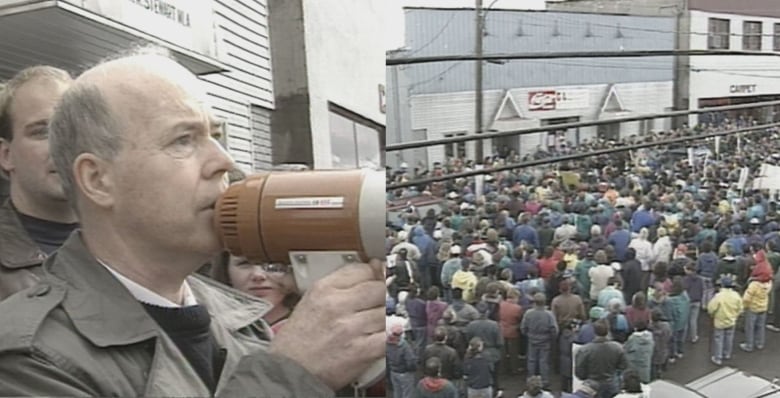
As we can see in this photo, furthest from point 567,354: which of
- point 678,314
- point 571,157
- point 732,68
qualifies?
point 732,68

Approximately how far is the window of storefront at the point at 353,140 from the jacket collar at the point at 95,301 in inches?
11.3

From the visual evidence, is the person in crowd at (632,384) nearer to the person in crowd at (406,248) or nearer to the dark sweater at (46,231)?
the person in crowd at (406,248)

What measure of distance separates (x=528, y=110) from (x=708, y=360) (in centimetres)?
53

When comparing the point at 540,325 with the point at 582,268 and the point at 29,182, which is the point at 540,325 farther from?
the point at 29,182

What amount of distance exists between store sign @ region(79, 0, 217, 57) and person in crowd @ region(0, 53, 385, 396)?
0.05m

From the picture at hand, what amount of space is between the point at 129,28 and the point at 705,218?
0.90m

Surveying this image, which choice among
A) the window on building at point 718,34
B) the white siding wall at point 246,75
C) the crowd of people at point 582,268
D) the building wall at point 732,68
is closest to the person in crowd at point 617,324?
the crowd of people at point 582,268

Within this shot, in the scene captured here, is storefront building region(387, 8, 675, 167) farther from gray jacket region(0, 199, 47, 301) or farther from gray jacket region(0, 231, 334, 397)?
gray jacket region(0, 199, 47, 301)

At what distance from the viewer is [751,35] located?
4.00ft

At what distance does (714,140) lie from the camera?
1.23 m

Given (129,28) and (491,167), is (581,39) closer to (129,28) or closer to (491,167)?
(491,167)

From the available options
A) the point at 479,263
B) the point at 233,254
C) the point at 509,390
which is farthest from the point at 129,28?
the point at 509,390

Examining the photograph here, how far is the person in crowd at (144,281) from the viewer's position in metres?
0.82

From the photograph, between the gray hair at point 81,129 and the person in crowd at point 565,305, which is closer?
the gray hair at point 81,129
